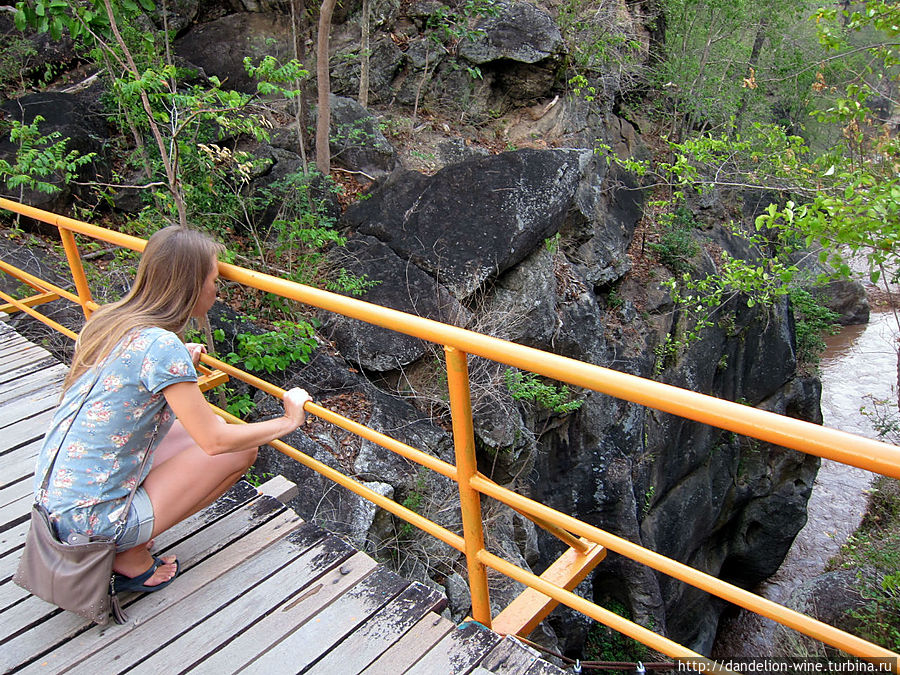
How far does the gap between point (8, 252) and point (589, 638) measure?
930cm

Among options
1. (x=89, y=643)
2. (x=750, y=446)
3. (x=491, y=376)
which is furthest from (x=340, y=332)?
(x=750, y=446)

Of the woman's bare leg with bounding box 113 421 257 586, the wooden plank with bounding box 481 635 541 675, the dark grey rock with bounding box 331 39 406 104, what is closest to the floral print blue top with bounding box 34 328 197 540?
the woman's bare leg with bounding box 113 421 257 586

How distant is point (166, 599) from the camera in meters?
2.09

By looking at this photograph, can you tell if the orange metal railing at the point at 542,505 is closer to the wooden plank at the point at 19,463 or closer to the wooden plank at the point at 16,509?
the wooden plank at the point at 16,509

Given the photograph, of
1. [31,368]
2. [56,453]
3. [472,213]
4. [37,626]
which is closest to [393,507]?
[56,453]

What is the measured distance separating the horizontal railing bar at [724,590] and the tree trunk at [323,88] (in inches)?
268

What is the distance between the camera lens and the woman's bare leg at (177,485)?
2.02 m

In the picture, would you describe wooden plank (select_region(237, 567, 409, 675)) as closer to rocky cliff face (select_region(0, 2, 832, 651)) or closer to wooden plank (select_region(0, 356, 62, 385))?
rocky cliff face (select_region(0, 2, 832, 651))

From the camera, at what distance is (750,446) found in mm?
13359

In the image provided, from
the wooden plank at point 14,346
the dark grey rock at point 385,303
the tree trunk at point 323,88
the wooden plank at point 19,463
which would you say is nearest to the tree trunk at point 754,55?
the tree trunk at point 323,88

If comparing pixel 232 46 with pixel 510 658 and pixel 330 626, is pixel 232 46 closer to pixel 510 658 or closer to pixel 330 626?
pixel 330 626

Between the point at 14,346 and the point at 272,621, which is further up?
the point at 14,346

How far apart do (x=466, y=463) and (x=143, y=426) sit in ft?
3.52

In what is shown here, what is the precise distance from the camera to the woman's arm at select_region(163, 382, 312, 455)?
6.04 feet
